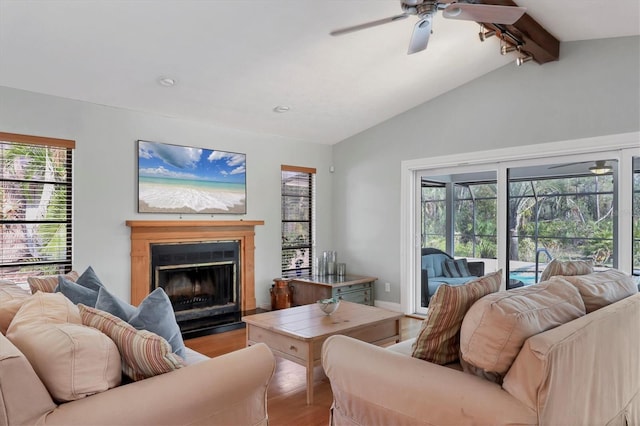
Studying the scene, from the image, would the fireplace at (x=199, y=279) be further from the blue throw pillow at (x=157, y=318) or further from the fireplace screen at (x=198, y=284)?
the blue throw pillow at (x=157, y=318)

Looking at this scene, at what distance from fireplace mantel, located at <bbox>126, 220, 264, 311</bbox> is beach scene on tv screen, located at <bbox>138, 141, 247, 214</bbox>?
0.17m

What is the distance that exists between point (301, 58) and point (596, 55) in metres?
2.76

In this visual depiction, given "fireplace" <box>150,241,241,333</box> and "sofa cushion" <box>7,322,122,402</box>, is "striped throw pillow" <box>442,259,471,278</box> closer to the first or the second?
"fireplace" <box>150,241,241,333</box>

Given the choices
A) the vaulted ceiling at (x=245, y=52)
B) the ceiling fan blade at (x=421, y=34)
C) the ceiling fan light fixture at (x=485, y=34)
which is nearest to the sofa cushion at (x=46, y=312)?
the vaulted ceiling at (x=245, y=52)

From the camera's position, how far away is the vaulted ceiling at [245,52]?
2.98 m

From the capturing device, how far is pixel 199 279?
16.5 ft

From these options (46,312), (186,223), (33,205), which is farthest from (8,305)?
(186,223)

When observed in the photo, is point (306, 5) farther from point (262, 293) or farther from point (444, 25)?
point (262, 293)

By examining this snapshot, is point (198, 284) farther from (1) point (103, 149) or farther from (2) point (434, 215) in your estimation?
(2) point (434, 215)

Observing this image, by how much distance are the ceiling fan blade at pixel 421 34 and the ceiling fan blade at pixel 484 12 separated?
0.16m

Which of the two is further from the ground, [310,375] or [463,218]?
[463,218]

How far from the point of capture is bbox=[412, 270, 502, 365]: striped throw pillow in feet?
5.90

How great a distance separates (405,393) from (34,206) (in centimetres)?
374

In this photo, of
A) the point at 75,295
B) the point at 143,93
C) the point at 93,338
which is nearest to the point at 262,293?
the point at 143,93
